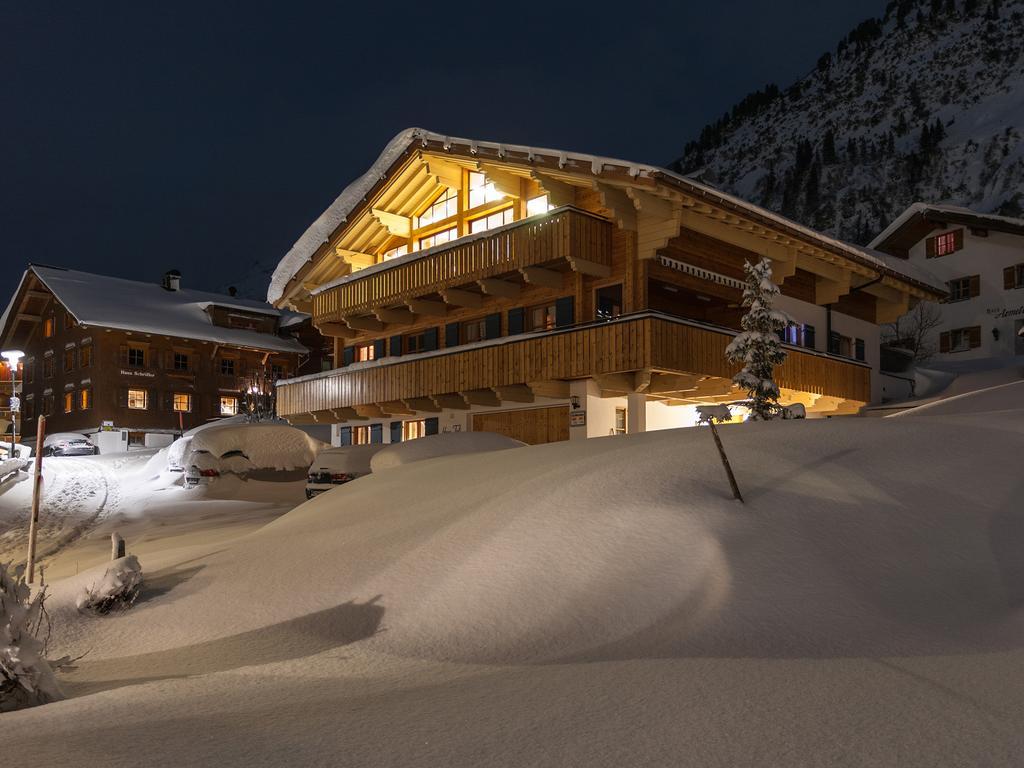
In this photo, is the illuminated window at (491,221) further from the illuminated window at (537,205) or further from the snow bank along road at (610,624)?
the snow bank along road at (610,624)

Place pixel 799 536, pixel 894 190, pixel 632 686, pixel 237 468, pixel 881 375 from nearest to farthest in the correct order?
pixel 632 686 → pixel 799 536 → pixel 237 468 → pixel 881 375 → pixel 894 190

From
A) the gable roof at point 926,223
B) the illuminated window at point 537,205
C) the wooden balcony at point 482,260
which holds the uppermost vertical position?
the gable roof at point 926,223

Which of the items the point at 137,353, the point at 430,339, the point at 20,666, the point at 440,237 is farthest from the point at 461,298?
the point at 137,353

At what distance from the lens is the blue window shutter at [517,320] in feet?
83.0

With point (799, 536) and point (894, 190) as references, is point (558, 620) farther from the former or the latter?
point (894, 190)

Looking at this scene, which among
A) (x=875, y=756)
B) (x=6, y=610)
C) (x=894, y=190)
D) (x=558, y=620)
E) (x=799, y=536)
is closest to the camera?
(x=875, y=756)

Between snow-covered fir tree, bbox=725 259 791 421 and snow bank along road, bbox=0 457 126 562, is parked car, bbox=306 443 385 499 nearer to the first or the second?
snow bank along road, bbox=0 457 126 562

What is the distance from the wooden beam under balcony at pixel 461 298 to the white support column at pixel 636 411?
23.4 ft

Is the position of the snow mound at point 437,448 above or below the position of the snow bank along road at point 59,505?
above

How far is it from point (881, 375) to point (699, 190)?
53.1 feet

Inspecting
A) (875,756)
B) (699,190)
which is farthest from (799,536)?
(699,190)

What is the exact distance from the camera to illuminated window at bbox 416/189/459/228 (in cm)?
2878

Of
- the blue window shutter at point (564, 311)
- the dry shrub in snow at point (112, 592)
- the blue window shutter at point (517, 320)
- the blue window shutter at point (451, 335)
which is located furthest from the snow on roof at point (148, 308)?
the dry shrub in snow at point (112, 592)

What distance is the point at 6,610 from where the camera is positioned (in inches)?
231
